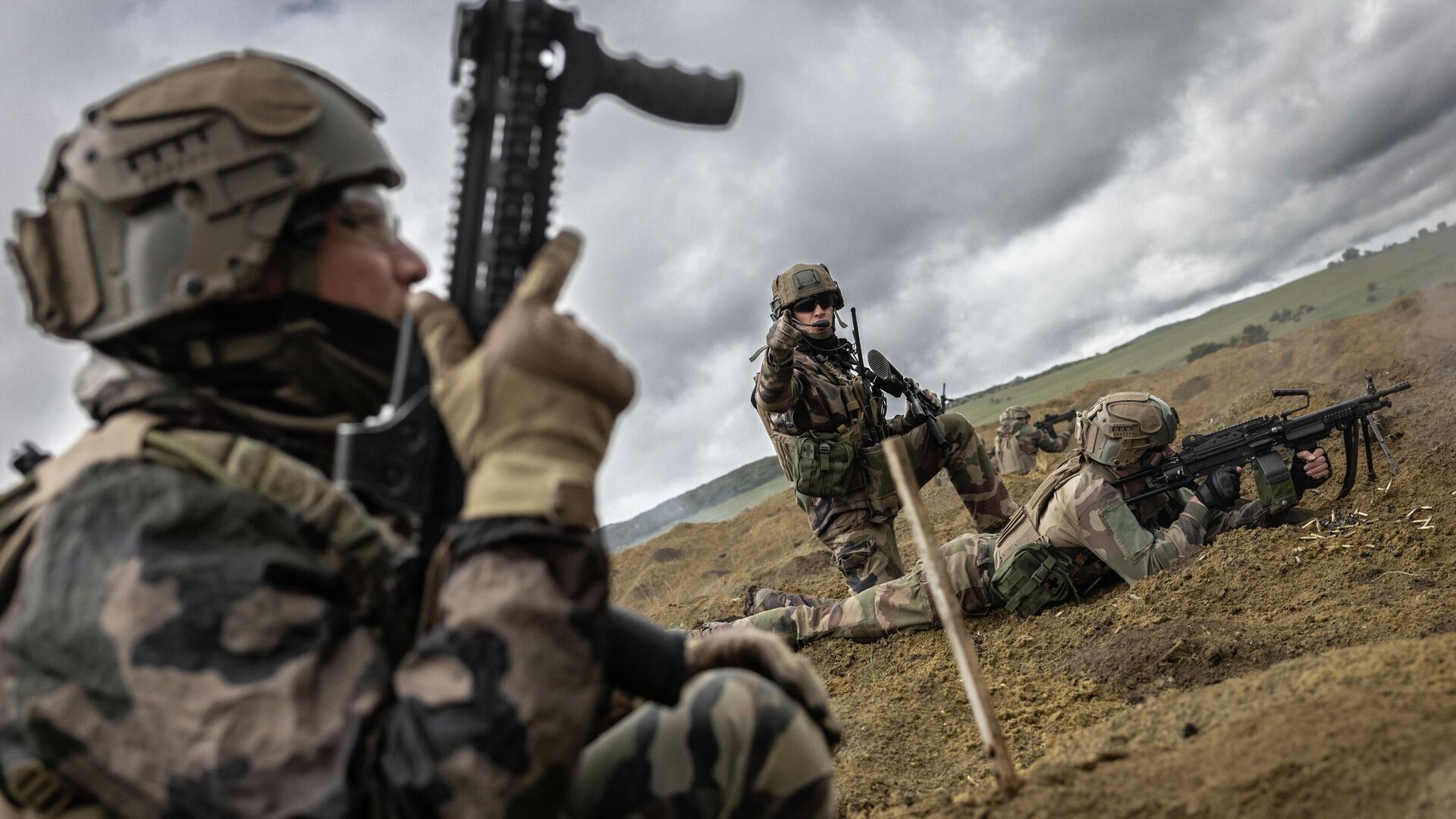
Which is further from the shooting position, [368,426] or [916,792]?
[916,792]

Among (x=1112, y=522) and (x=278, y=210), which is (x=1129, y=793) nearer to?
(x=278, y=210)

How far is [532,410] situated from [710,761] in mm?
758

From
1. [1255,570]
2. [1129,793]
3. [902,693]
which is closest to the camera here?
[1129,793]

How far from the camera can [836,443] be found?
7160mm

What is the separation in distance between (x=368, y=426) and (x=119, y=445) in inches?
14.4

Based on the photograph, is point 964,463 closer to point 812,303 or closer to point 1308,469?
point 812,303

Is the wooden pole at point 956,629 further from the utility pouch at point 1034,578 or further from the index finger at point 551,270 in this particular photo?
the utility pouch at point 1034,578

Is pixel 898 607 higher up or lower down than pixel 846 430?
lower down

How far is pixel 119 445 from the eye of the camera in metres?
1.51

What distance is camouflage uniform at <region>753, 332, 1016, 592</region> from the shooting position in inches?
276

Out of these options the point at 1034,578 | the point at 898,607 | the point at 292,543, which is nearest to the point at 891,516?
the point at 898,607

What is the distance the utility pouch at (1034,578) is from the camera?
5.83 metres

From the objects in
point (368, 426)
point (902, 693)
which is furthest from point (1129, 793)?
point (902, 693)

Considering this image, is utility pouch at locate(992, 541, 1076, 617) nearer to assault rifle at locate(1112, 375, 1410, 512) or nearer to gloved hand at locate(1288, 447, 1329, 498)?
assault rifle at locate(1112, 375, 1410, 512)
